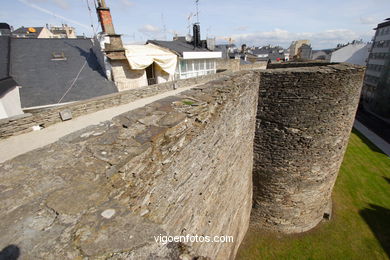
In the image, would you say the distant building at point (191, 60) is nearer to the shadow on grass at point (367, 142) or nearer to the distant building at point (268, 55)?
the shadow on grass at point (367, 142)

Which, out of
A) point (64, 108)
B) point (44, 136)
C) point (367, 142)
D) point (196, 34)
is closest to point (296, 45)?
point (367, 142)

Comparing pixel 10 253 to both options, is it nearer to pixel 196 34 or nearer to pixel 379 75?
pixel 196 34

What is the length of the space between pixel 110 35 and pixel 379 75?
134 ft

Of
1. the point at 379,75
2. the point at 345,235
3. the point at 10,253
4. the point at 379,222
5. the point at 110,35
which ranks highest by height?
the point at 110,35

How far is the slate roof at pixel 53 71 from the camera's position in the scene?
33.0ft

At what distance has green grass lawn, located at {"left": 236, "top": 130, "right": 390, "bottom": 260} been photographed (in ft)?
27.9

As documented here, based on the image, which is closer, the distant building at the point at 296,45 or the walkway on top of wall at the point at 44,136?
the walkway on top of wall at the point at 44,136

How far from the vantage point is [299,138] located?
706 cm

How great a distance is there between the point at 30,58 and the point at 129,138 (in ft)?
45.2

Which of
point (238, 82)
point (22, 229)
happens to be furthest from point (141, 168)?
point (238, 82)

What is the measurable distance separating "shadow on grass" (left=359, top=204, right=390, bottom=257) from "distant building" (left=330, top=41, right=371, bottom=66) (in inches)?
1602

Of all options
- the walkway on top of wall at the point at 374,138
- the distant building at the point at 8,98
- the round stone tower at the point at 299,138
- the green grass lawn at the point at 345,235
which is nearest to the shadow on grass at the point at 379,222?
the green grass lawn at the point at 345,235

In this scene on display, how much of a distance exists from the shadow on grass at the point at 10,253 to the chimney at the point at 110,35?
11927 millimetres

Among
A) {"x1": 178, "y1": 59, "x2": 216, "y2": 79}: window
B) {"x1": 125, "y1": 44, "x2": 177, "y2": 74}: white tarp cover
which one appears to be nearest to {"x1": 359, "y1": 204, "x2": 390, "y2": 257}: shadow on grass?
{"x1": 125, "y1": 44, "x2": 177, "y2": 74}: white tarp cover
